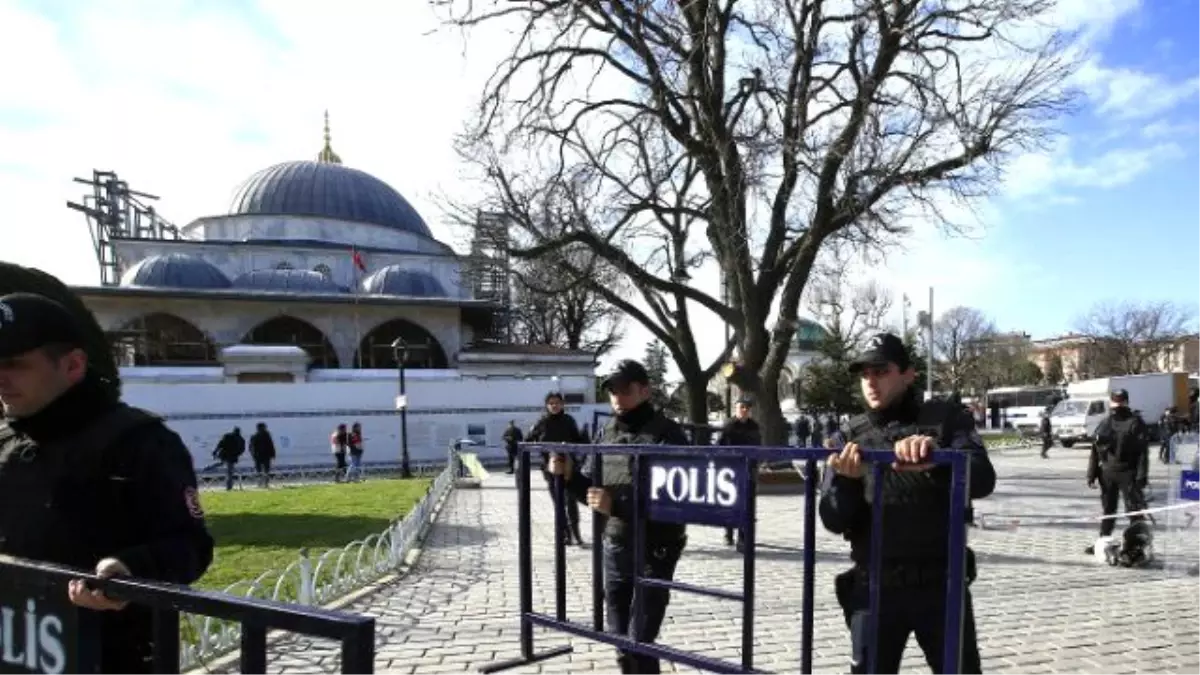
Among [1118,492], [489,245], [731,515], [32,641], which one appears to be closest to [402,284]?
[489,245]

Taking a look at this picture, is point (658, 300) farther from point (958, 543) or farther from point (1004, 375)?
point (1004, 375)

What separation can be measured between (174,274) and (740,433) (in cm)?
4816

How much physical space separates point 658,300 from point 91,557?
58.4ft

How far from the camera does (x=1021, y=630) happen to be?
5.68m

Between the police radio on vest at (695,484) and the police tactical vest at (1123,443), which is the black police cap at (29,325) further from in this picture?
the police tactical vest at (1123,443)

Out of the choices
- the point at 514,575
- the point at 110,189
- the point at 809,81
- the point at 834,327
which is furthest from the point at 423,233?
the point at 514,575

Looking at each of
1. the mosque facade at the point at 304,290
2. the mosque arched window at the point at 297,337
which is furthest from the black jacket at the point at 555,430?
the mosque arched window at the point at 297,337

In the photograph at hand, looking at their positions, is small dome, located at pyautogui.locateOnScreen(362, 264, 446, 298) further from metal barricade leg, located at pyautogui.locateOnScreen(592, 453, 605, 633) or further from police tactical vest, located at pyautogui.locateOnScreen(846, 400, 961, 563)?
police tactical vest, located at pyautogui.locateOnScreen(846, 400, 961, 563)

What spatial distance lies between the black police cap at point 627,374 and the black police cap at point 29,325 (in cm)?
264

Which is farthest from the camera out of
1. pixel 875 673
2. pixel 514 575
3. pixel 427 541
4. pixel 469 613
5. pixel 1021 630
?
pixel 427 541

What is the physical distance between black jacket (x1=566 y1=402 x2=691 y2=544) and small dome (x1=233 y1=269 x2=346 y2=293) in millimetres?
50031

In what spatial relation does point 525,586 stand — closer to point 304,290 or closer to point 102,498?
point 102,498

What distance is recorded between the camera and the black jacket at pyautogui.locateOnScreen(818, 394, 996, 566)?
9.98 feet

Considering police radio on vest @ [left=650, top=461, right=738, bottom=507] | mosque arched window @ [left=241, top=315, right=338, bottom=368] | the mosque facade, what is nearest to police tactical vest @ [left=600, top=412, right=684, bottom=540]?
police radio on vest @ [left=650, top=461, right=738, bottom=507]
